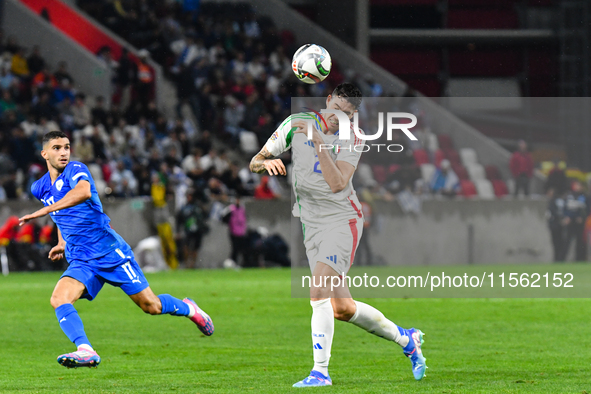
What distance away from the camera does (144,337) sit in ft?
34.6

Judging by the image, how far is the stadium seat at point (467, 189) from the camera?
25328mm

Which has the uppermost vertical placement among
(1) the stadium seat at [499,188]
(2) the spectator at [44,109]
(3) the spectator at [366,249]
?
(2) the spectator at [44,109]

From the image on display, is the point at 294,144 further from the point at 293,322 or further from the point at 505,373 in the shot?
the point at 293,322

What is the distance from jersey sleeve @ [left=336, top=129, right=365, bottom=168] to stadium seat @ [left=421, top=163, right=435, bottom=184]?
18.1 meters

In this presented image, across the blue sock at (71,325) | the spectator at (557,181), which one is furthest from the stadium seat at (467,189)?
the blue sock at (71,325)

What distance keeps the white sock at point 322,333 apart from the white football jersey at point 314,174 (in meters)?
0.65

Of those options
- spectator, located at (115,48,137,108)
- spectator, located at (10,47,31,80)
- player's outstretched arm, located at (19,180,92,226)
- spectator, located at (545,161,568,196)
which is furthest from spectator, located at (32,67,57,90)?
player's outstretched arm, located at (19,180,92,226)

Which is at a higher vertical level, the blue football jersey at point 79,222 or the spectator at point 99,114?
the spectator at point 99,114

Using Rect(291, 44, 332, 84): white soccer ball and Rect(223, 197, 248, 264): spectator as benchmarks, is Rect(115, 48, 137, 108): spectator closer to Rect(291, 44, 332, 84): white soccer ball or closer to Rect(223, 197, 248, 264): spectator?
Rect(223, 197, 248, 264): spectator

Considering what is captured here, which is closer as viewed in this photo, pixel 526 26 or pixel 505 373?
pixel 505 373

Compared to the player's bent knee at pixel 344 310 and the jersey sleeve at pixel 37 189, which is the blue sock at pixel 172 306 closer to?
the jersey sleeve at pixel 37 189

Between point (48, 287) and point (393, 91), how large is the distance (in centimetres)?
1842

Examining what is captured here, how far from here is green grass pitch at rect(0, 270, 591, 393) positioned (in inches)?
284

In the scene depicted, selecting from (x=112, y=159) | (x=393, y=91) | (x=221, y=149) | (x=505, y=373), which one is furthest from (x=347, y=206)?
(x=393, y=91)
